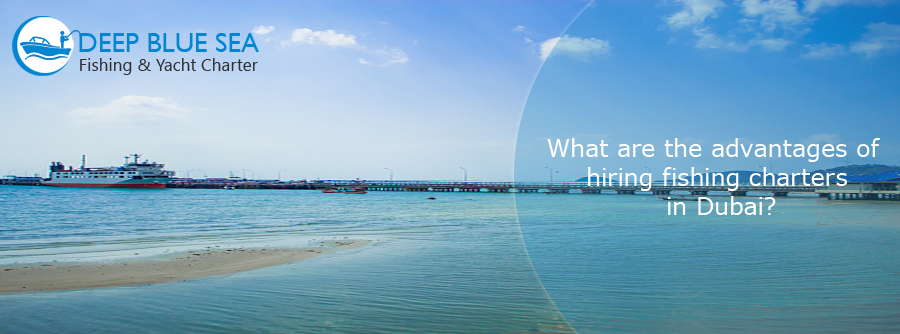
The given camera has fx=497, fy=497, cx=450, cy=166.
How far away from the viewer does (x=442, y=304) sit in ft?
25.2

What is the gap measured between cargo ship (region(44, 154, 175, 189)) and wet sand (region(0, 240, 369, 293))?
106695 millimetres

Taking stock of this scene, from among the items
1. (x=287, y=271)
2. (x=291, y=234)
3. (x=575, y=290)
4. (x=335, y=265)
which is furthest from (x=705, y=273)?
(x=291, y=234)

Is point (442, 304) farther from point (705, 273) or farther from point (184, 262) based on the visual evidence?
point (184, 262)

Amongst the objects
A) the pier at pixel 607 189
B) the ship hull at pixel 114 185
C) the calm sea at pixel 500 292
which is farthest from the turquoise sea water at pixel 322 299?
the ship hull at pixel 114 185

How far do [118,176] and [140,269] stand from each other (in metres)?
112

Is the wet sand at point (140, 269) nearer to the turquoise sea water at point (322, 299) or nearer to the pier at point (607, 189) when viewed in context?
the turquoise sea water at point (322, 299)

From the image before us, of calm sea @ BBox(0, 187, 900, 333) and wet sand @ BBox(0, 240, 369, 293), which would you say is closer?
calm sea @ BBox(0, 187, 900, 333)

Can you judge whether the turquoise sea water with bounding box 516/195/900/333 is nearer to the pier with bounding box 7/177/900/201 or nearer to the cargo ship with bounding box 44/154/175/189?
the pier with bounding box 7/177/900/201

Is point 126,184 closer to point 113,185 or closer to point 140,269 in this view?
point 113,185

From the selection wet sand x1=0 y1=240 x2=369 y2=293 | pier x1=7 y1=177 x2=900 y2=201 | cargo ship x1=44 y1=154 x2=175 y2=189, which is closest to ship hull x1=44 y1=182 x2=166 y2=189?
cargo ship x1=44 y1=154 x2=175 y2=189

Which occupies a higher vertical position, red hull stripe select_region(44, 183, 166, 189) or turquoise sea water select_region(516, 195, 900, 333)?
red hull stripe select_region(44, 183, 166, 189)

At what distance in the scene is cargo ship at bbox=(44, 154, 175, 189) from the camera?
103 meters

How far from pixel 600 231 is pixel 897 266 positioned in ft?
35.1

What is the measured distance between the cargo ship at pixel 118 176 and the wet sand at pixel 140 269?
107 metres
